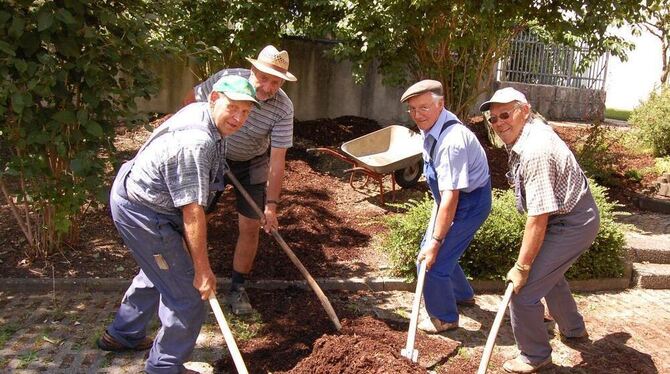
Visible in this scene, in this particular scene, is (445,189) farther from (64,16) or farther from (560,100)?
(560,100)

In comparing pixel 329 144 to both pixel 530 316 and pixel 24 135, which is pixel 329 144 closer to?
pixel 24 135

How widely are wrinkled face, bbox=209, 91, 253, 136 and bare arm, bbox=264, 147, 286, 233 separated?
1079 millimetres

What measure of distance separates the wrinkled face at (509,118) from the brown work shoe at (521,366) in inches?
58.3

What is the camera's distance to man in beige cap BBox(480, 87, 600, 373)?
3.54 m

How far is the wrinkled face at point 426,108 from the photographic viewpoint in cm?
403

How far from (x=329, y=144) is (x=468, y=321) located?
5.71 metres

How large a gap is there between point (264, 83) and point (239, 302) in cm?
169

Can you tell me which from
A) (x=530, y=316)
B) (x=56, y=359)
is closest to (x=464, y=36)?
(x=530, y=316)

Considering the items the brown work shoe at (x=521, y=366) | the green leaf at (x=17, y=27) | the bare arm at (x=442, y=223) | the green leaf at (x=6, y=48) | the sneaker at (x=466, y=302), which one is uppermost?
the green leaf at (x=17, y=27)

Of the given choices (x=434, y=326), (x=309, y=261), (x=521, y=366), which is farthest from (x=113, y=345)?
(x=521, y=366)

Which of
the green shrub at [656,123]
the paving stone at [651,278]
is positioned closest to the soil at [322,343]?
the paving stone at [651,278]

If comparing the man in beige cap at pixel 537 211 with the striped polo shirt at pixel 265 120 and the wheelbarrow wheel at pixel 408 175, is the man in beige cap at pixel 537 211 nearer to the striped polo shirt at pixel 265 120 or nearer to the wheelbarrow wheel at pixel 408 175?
the striped polo shirt at pixel 265 120

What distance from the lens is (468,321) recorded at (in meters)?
4.82

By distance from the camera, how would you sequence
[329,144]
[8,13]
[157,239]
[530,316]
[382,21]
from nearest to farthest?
1. [157,239]
2. [530,316]
3. [8,13]
4. [382,21]
5. [329,144]
